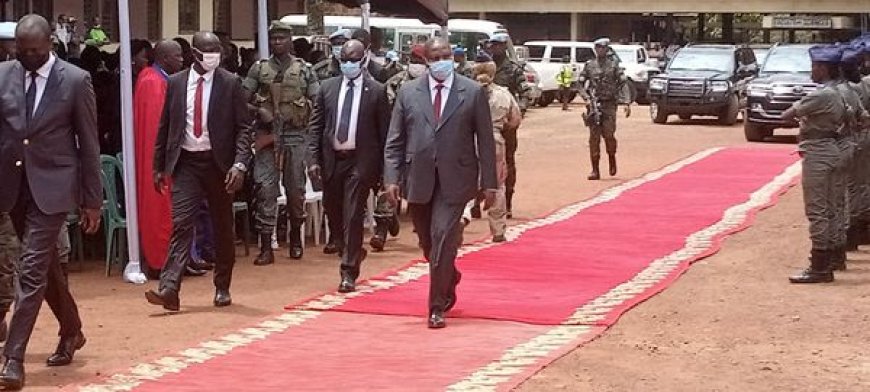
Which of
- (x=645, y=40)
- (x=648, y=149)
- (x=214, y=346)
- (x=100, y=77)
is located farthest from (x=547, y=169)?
(x=645, y=40)

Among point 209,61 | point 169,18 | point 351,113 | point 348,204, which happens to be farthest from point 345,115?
point 169,18

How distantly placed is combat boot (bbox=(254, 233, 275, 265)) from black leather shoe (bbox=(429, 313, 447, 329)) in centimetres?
321

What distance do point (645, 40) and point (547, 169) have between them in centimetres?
4301

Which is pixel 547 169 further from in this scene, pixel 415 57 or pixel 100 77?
pixel 100 77

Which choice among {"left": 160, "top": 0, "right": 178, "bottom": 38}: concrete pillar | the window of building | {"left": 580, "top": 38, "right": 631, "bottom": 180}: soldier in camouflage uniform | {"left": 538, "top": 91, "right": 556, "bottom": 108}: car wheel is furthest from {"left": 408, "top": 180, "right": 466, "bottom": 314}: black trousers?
{"left": 538, "top": 91, "right": 556, "bottom": 108}: car wheel

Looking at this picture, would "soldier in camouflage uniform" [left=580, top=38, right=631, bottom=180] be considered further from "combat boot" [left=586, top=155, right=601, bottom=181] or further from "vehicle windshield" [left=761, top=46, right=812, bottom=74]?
"vehicle windshield" [left=761, top=46, right=812, bottom=74]

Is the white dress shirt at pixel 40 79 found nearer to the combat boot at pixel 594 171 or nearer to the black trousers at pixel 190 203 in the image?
the black trousers at pixel 190 203

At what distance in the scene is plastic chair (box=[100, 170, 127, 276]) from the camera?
11.4m

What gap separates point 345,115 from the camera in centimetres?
1090

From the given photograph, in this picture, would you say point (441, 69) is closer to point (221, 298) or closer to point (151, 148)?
point (221, 298)

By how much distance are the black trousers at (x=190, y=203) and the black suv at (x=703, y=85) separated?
72.2 feet

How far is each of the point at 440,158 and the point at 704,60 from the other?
23394mm

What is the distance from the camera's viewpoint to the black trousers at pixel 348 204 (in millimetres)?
10625

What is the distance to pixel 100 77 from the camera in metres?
12.8
